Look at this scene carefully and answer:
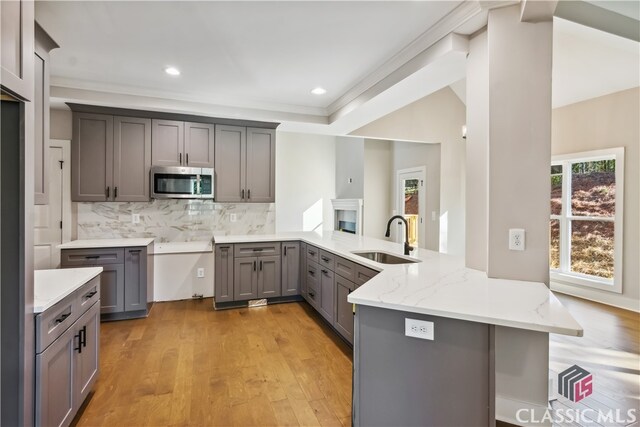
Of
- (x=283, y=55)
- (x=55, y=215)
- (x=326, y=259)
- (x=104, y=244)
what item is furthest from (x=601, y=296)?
(x=55, y=215)

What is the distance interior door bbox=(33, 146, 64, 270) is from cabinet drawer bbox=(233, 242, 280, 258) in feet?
7.18

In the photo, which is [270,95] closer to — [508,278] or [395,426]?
[508,278]

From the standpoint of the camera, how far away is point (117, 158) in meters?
3.96

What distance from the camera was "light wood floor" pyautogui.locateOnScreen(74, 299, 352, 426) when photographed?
2.02 meters

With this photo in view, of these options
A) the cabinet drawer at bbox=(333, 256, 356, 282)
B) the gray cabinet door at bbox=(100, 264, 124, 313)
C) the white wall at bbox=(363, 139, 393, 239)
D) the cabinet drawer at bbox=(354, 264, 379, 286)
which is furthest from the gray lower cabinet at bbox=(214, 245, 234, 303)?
the white wall at bbox=(363, 139, 393, 239)

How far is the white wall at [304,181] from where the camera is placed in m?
7.66

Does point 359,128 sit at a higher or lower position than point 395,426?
higher

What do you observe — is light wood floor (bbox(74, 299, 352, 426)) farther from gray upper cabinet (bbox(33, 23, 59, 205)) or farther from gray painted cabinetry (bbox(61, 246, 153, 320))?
gray upper cabinet (bbox(33, 23, 59, 205))

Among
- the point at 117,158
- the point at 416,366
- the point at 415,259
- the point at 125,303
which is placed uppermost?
the point at 117,158

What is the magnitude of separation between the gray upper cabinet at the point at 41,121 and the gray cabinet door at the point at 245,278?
2.38 meters

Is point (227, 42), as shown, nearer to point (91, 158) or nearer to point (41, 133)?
point (41, 133)

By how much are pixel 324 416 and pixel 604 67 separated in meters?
5.16

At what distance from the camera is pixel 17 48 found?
1.40 m

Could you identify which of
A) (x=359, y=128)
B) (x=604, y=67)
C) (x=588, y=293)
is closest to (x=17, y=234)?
(x=359, y=128)
